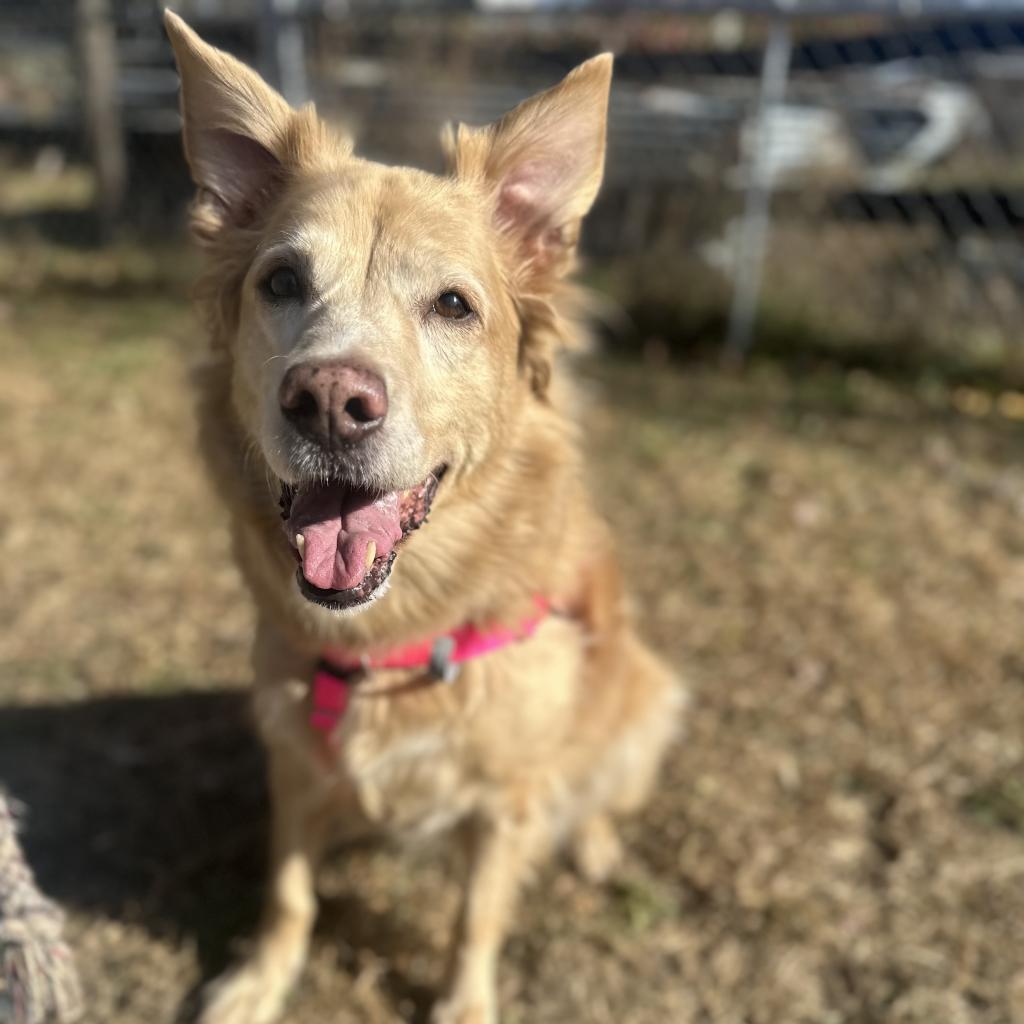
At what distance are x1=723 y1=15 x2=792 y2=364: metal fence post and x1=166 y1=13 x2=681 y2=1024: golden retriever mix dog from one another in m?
4.08

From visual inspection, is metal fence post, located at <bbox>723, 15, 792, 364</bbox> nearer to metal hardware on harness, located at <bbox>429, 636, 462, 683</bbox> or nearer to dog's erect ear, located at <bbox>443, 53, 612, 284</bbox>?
dog's erect ear, located at <bbox>443, 53, 612, 284</bbox>

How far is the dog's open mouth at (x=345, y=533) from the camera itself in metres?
1.81

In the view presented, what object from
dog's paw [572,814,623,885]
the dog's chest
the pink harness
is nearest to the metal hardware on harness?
the pink harness

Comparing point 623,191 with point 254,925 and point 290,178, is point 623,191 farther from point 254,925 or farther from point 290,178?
point 254,925

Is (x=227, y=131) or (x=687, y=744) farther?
(x=687, y=744)

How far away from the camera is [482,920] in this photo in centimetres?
238

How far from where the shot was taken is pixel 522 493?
2.21 m

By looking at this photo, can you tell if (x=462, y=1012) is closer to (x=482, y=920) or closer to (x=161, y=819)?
(x=482, y=920)

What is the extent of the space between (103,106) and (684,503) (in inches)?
234

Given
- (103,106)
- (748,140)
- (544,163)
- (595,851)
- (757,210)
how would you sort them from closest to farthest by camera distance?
(544,163), (595,851), (757,210), (748,140), (103,106)

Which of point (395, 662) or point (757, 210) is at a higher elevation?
point (757, 210)

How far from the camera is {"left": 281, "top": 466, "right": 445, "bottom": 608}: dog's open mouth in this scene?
71.2 inches

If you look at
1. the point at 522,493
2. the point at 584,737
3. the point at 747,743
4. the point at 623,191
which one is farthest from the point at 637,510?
the point at 623,191

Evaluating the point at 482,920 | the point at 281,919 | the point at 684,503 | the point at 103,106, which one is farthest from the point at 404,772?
the point at 103,106
